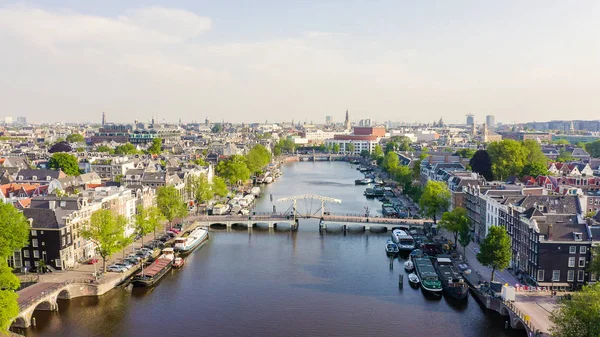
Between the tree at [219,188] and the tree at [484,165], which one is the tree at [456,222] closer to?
the tree at [484,165]

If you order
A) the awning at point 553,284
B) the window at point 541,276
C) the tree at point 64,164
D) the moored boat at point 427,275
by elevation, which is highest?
the tree at point 64,164

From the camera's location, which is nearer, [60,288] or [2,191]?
[60,288]

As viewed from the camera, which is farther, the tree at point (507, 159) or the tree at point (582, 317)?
the tree at point (507, 159)

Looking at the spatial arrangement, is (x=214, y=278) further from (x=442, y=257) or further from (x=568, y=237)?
(x=568, y=237)

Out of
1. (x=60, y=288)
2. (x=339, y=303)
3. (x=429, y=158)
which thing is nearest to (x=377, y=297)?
(x=339, y=303)

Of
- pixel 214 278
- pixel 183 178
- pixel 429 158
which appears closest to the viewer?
pixel 214 278

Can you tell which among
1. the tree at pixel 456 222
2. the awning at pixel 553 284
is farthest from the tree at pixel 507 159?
the awning at pixel 553 284

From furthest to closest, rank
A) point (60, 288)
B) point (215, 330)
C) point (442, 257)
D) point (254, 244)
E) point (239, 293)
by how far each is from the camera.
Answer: point (254, 244)
point (442, 257)
point (239, 293)
point (60, 288)
point (215, 330)
